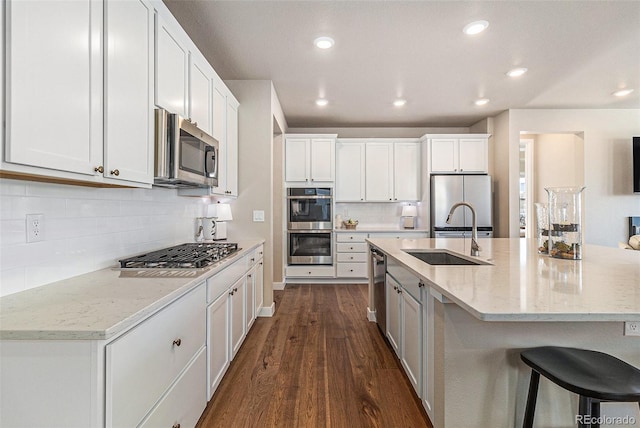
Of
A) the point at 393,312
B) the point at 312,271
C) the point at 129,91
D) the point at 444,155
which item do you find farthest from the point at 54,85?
the point at 444,155

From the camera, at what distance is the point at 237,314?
2500 millimetres

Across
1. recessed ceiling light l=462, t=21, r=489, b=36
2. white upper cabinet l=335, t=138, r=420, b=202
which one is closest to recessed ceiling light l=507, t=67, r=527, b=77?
recessed ceiling light l=462, t=21, r=489, b=36

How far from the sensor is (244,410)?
6.29 ft

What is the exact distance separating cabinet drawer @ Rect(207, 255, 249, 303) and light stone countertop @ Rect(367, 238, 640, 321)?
3.80 feet

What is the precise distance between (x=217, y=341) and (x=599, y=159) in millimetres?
6020

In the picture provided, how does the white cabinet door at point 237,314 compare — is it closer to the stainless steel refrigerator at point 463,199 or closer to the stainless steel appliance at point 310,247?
the stainless steel appliance at point 310,247

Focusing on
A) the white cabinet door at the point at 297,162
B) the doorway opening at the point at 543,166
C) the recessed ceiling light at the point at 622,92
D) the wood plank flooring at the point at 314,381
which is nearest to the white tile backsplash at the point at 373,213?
the white cabinet door at the point at 297,162

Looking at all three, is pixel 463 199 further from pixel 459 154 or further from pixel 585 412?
pixel 585 412

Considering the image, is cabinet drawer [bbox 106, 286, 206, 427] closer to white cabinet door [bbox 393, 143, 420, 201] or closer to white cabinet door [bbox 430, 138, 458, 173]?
white cabinet door [bbox 393, 143, 420, 201]

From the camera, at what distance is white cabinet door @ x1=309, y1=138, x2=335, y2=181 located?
5.15 metres

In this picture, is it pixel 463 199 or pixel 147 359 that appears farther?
pixel 463 199

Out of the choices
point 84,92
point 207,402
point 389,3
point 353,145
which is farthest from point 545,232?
point 353,145

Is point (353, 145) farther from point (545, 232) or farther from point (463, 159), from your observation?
point (545, 232)

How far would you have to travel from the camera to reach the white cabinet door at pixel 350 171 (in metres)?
5.43
